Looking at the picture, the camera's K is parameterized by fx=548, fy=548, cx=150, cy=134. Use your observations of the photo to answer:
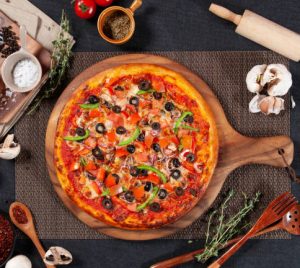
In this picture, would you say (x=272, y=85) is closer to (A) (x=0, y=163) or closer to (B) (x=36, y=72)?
(B) (x=36, y=72)

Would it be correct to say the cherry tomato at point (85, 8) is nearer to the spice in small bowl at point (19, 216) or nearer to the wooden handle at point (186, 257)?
the spice in small bowl at point (19, 216)

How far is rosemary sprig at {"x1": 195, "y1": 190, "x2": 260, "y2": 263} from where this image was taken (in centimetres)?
321

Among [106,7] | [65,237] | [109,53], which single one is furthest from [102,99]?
[65,237]

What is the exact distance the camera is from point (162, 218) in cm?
317

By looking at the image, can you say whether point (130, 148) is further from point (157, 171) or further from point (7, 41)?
point (7, 41)

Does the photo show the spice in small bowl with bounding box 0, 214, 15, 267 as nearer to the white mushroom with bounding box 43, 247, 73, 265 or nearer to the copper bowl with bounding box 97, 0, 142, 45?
the white mushroom with bounding box 43, 247, 73, 265

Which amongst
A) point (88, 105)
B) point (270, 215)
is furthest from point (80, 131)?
point (270, 215)

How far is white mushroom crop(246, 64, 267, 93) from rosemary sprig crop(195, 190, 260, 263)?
2.06ft

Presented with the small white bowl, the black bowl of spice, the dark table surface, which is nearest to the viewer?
the small white bowl

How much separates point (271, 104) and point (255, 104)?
0.34 feet

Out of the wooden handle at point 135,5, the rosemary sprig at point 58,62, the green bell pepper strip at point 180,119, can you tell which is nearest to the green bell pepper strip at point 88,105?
the rosemary sprig at point 58,62

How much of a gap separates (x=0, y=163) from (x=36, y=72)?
2.04ft

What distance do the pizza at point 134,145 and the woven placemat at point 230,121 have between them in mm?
208

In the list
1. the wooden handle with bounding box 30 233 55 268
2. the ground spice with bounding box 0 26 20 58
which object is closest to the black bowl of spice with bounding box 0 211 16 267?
the wooden handle with bounding box 30 233 55 268
